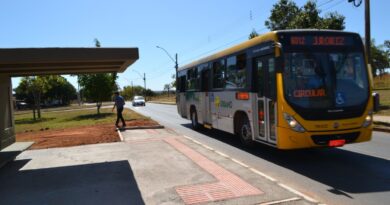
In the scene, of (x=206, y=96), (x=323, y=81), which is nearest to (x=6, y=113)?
(x=206, y=96)

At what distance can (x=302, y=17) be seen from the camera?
79.2 feet

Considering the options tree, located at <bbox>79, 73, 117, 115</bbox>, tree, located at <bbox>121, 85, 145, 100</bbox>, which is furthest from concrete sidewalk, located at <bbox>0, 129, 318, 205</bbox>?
tree, located at <bbox>121, 85, 145, 100</bbox>

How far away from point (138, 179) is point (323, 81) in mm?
4419

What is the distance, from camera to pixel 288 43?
8719mm

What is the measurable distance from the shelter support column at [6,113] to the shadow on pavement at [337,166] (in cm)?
644

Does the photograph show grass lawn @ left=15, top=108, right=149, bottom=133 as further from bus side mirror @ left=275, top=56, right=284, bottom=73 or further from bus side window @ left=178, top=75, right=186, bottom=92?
bus side mirror @ left=275, top=56, right=284, bottom=73

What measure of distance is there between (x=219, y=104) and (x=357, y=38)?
210 inches

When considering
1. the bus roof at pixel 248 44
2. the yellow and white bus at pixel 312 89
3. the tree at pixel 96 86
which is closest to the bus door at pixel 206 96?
the bus roof at pixel 248 44

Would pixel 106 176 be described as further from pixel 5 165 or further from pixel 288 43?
pixel 288 43

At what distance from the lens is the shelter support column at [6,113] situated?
10.2m

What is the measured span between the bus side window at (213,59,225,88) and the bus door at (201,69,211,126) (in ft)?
2.13

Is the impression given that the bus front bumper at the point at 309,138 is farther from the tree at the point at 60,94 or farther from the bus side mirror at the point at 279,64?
the tree at the point at 60,94

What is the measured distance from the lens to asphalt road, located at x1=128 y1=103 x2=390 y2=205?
21.4ft

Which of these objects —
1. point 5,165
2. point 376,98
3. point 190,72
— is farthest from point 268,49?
point 190,72
